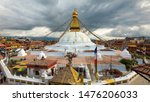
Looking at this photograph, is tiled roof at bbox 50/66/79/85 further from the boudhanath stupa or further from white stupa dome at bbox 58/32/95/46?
white stupa dome at bbox 58/32/95/46

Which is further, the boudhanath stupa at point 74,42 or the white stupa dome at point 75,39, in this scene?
the white stupa dome at point 75,39

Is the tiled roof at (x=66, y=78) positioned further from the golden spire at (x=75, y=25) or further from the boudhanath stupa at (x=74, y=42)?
the golden spire at (x=75, y=25)

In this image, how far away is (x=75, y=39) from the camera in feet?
36.5

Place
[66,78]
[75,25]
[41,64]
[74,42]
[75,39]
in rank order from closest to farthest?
[66,78], [41,64], [74,42], [75,39], [75,25]

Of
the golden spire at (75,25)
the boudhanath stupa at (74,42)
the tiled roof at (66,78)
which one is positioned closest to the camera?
the tiled roof at (66,78)

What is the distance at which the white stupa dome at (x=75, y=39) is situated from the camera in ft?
36.0

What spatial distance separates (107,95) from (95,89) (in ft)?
0.91

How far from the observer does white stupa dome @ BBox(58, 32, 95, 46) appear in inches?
432

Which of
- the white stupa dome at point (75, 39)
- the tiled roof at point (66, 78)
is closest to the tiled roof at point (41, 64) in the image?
the tiled roof at point (66, 78)

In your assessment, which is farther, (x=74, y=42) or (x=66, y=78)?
(x=74, y=42)

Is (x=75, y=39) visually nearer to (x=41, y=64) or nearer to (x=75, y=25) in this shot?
(x=75, y=25)

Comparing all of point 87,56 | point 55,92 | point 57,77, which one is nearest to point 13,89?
point 55,92

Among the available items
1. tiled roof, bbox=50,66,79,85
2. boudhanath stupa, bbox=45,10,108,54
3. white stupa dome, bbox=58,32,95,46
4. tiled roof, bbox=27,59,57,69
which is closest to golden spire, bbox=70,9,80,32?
boudhanath stupa, bbox=45,10,108,54

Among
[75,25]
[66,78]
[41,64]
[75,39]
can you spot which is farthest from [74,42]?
[66,78]
